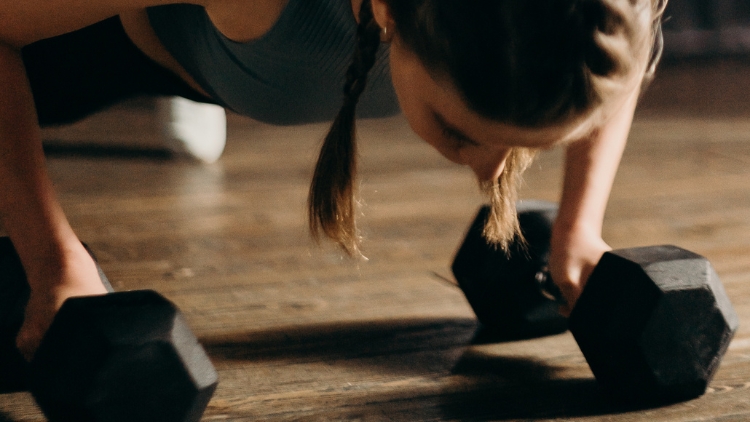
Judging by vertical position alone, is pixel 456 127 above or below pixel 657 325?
above

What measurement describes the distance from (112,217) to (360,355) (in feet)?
1.95

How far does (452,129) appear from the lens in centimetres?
60

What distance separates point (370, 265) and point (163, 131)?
0.71 metres

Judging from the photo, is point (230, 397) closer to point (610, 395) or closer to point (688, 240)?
point (610, 395)

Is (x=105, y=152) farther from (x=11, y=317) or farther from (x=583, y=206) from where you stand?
(x=583, y=206)

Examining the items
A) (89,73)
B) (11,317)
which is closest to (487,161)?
(11,317)

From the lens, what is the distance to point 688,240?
114cm

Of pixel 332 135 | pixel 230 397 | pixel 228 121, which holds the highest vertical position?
pixel 332 135

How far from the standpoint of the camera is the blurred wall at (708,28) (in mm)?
2682

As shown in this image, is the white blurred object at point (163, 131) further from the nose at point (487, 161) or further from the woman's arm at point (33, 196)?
the nose at point (487, 161)

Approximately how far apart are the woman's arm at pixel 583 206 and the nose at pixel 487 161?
172mm

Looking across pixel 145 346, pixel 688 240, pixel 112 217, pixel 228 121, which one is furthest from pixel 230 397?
pixel 228 121

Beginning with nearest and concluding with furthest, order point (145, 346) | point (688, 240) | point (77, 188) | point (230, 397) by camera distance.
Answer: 1. point (145, 346)
2. point (230, 397)
3. point (688, 240)
4. point (77, 188)

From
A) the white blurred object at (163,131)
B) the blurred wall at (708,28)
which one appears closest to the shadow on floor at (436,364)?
the white blurred object at (163,131)
